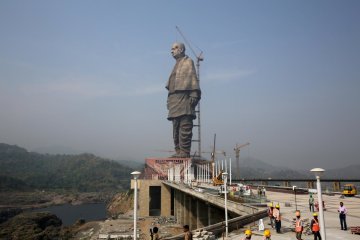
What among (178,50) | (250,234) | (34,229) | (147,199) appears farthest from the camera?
(178,50)

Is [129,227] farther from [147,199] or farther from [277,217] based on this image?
[277,217]

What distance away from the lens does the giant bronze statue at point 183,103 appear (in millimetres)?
100250

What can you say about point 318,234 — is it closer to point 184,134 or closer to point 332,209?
point 332,209

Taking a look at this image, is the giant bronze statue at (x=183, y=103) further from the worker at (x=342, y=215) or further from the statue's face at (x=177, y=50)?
the worker at (x=342, y=215)

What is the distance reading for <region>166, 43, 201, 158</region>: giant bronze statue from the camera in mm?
100250

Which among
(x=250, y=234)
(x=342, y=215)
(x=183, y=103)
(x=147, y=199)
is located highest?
(x=183, y=103)

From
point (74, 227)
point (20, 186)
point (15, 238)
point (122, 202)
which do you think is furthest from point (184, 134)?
point (20, 186)

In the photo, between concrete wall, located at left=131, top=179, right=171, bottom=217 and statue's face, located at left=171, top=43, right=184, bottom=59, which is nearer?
concrete wall, located at left=131, top=179, right=171, bottom=217

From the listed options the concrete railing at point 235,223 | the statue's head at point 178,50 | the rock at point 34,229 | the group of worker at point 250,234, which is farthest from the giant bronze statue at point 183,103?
the group of worker at point 250,234

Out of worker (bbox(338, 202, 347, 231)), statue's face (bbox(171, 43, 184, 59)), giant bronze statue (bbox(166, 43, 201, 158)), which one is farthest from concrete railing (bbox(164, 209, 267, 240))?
statue's face (bbox(171, 43, 184, 59))

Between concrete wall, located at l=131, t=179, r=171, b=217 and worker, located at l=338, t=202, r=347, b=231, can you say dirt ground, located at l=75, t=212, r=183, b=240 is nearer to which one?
concrete wall, located at l=131, t=179, r=171, b=217

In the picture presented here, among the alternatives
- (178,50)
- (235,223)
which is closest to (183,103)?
(178,50)

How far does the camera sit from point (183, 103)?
3999 inches

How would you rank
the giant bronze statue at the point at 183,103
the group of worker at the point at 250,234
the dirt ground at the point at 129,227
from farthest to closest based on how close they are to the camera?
1. the giant bronze statue at the point at 183,103
2. the dirt ground at the point at 129,227
3. the group of worker at the point at 250,234
